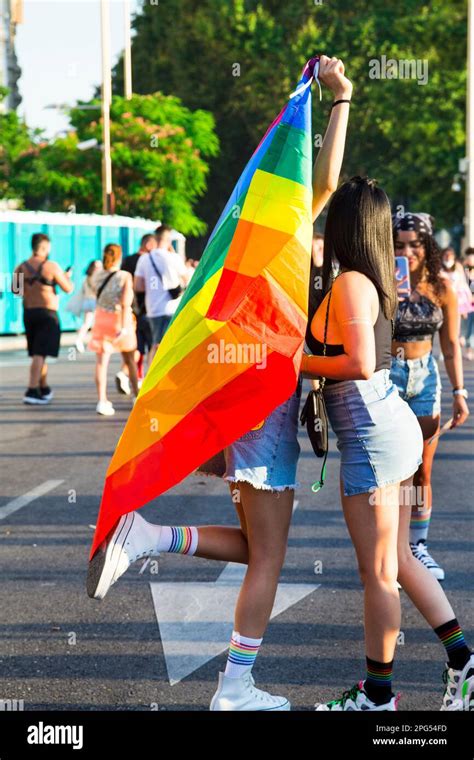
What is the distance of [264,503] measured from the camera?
432 centimetres

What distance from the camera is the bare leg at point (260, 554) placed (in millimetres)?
4340

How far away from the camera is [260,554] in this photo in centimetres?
437

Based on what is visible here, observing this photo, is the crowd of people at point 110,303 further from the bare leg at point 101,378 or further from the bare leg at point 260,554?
the bare leg at point 260,554

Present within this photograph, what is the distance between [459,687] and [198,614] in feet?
5.52

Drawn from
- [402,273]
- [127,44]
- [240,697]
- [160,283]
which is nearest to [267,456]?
[240,697]

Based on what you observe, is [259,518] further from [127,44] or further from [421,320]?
[127,44]

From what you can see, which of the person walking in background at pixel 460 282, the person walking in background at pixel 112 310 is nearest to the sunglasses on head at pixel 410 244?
the person walking in background at pixel 112 310

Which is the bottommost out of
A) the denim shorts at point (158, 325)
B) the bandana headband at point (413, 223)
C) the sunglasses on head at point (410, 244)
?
the denim shorts at point (158, 325)

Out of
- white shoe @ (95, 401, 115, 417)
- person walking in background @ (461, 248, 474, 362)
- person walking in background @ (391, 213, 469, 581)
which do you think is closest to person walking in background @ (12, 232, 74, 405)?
white shoe @ (95, 401, 115, 417)

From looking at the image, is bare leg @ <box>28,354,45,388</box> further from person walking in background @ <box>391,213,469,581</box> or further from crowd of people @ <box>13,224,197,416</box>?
person walking in background @ <box>391,213,469,581</box>

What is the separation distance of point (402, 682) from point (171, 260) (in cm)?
1035

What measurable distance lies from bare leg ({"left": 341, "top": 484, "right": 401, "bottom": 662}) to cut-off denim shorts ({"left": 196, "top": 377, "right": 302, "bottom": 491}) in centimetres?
22

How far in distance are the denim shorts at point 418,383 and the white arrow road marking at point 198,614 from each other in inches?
40.2
